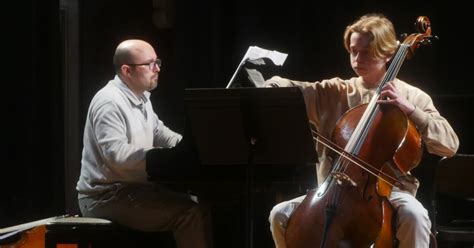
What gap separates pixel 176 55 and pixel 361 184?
2.25 m

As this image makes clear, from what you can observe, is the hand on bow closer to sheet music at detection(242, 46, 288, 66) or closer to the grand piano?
the grand piano

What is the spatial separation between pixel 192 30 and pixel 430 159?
170cm

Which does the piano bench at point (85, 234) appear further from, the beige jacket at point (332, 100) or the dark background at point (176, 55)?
the dark background at point (176, 55)

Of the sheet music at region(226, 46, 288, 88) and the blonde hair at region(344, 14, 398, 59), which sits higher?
the blonde hair at region(344, 14, 398, 59)

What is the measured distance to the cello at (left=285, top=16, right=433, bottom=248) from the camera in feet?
9.44

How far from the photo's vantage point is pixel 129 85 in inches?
151

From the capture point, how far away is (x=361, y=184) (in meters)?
2.92

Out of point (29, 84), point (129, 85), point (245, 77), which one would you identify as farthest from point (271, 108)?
point (29, 84)

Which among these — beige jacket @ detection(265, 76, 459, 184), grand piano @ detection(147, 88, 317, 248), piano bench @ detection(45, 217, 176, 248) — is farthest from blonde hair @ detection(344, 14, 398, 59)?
piano bench @ detection(45, 217, 176, 248)

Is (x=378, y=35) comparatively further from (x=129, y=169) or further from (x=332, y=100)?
(x=129, y=169)

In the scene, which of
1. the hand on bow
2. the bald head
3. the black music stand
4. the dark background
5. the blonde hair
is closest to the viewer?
the black music stand

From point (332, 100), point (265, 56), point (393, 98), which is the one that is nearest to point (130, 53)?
point (265, 56)

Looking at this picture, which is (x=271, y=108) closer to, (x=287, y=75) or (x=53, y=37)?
(x=287, y=75)

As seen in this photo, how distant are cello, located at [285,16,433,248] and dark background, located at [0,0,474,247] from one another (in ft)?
4.47
